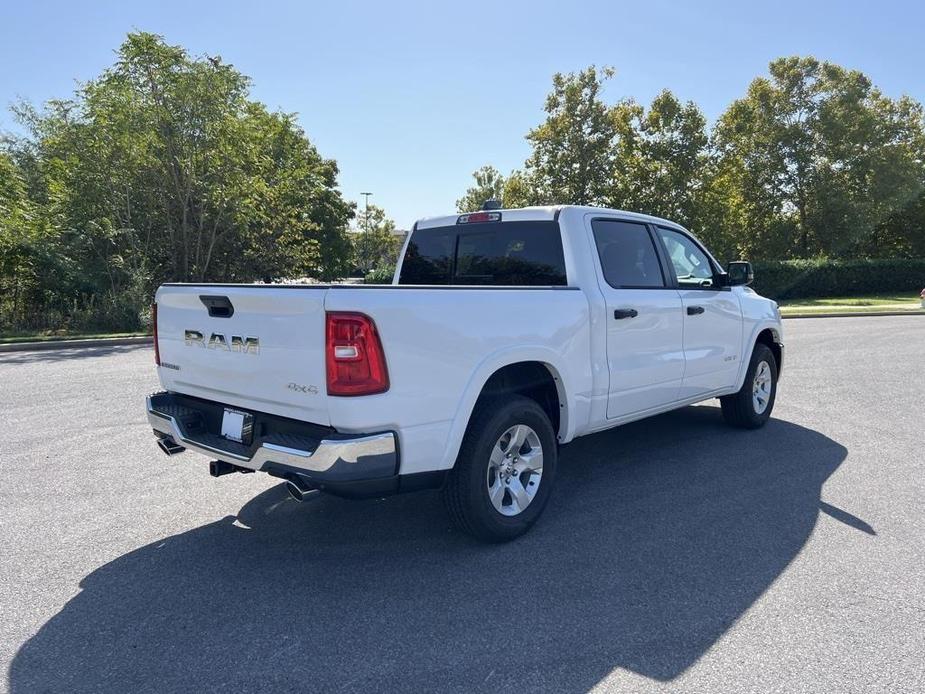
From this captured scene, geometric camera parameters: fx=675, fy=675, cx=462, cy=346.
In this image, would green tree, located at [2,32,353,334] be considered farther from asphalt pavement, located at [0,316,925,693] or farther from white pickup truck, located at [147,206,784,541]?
white pickup truck, located at [147,206,784,541]

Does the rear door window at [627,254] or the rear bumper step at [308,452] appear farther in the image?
the rear door window at [627,254]

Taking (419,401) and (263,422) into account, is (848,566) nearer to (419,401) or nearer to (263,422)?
(419,401)

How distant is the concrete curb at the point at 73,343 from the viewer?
14.5 meters

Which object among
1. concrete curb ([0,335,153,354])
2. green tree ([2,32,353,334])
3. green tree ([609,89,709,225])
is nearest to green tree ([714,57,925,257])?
green tree ([609,89,709,225])

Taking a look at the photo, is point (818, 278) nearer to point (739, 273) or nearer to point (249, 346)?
point (739, 273)

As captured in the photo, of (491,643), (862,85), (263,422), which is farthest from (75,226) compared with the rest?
(862,85)

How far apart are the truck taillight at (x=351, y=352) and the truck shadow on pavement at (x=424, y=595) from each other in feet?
3.49

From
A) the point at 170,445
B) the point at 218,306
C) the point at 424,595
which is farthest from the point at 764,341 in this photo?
the point at 170,445

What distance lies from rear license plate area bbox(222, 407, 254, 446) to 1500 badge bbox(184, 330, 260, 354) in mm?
342

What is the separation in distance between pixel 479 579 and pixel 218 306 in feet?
6.61

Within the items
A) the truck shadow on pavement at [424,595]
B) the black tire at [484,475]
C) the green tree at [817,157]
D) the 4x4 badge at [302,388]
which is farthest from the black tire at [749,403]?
the green tree at [817,157]

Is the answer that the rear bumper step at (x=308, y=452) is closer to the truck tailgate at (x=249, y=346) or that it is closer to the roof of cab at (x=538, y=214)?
the truck tailgate at (x=249, y=346)

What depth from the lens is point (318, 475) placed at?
3127 mm

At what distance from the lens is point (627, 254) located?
498 cm
